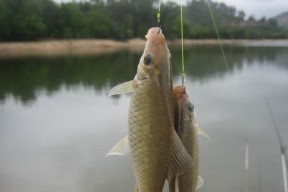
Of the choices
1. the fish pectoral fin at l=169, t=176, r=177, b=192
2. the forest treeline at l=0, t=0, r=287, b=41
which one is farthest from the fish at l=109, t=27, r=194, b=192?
the forest treeline at l=0, t=0, r=287, b=41

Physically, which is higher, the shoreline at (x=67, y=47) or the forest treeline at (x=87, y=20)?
the forest treeline at (x=87, y=20)

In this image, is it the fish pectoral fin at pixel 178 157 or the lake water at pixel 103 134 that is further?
the lake water at pixel 103 134

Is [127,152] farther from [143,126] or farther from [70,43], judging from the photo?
[70,43]

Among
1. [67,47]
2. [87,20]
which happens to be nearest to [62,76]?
[67,47]

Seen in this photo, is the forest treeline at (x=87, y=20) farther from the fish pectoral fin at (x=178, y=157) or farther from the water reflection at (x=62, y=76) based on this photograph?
the fish pectoral fin at (x=178, y=157)

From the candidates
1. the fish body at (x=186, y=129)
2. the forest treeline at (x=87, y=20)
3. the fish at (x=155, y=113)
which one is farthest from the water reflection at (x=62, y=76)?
the fish at (x=155, y=113)

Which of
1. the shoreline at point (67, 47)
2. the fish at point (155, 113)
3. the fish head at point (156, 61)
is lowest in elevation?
the shoreline at point (67, 47)

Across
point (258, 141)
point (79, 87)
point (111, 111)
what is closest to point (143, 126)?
point (258, 141)

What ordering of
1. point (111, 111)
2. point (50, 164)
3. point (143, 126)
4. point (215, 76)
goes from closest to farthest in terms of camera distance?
1. point (143, 126)
2. point (50, 164)
3. point (111, 111)
4. point (215, 76)

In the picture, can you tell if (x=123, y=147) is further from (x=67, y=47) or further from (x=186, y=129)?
(x=67, y=47)
